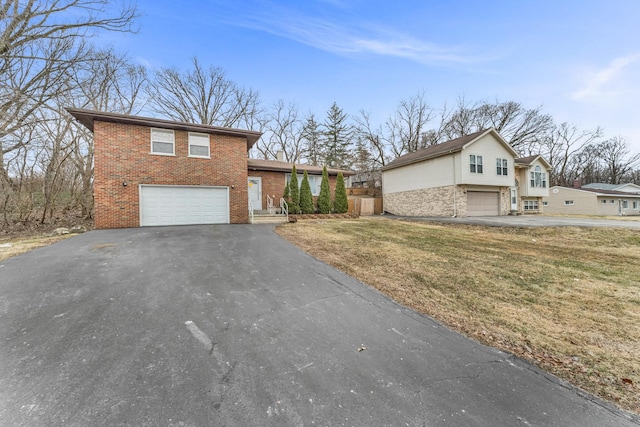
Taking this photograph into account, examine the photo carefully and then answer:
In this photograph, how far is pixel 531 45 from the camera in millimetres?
11859

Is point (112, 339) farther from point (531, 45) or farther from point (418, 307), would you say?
point (531, 45)

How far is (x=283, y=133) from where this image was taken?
2823cm

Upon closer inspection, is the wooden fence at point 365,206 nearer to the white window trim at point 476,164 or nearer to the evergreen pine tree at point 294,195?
the evergreen pine tree at point 294,195

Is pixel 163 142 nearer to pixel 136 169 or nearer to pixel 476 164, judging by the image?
pixel 136 169

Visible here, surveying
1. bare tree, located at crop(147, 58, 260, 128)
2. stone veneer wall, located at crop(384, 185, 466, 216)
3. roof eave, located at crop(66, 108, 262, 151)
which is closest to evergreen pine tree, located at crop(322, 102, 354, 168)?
bare tree, located at crop(147, 58, 260, 128)

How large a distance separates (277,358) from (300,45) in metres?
16.8

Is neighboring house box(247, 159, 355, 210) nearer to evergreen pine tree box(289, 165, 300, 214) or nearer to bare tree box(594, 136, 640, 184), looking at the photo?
evergreen pine tree box(289, 165, 300, 214)

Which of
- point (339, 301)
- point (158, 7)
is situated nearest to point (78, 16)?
point (158, 7)

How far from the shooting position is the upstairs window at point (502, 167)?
1800 cm

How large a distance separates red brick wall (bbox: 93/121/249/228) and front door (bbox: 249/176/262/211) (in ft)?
10.6

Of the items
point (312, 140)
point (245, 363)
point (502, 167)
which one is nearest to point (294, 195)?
point (245, 363)

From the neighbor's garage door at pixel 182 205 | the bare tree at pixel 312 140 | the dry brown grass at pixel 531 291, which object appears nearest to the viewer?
the dry brown grass at pixel 531 291

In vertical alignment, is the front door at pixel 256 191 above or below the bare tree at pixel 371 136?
below

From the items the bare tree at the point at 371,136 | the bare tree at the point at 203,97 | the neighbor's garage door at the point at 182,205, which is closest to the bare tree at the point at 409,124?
the bare tree at the point at 371,136
